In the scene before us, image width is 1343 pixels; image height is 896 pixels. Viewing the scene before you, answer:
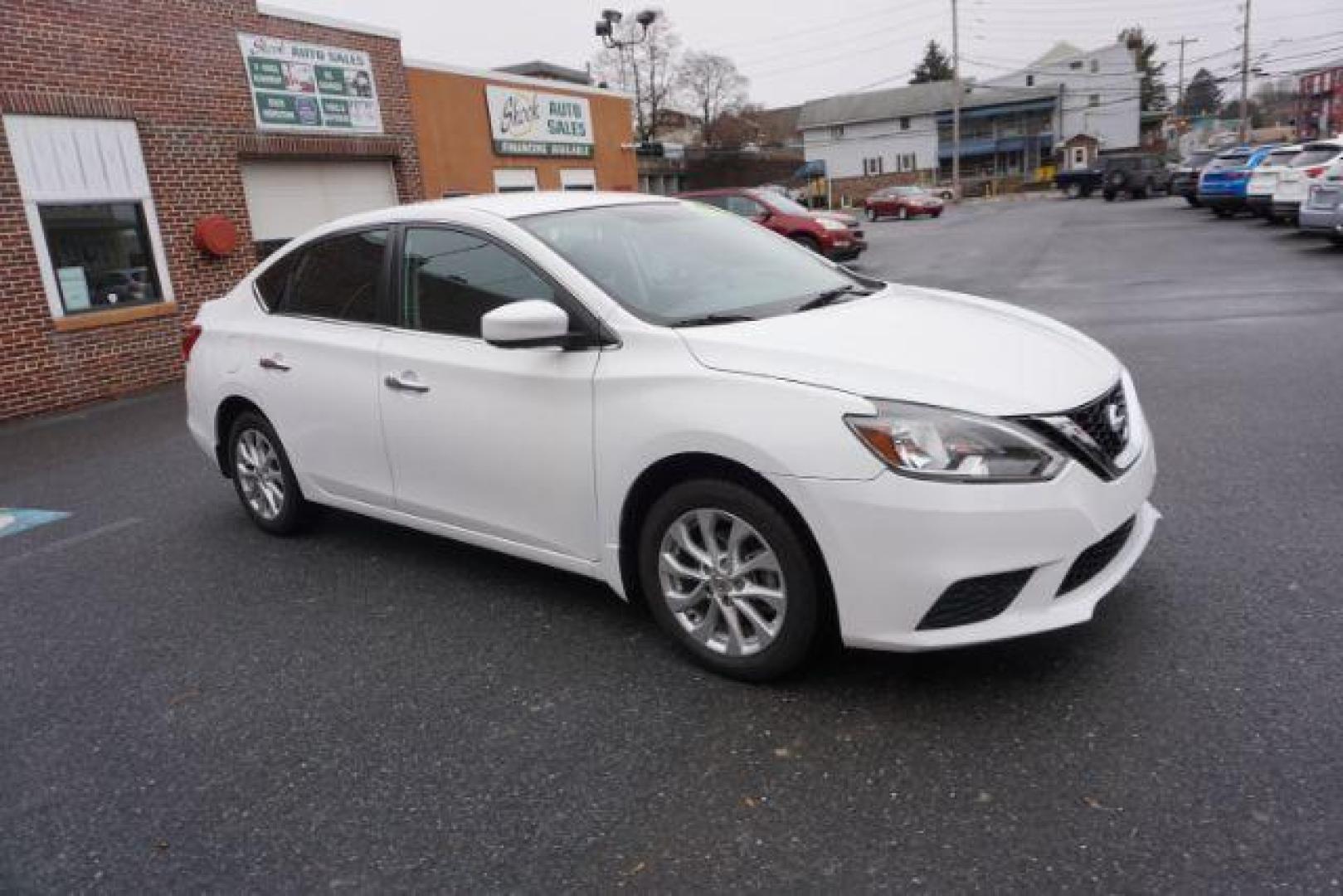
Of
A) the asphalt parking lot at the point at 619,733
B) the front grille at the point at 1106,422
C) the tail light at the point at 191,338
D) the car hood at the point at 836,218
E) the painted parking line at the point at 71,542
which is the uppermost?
the tail light at the point at 191,338

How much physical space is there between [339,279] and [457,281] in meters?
0.88

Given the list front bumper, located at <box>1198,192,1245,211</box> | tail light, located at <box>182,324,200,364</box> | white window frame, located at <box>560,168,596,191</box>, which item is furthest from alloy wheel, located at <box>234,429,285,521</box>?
front bumper, located at <box>1198,192,1245,211</box>

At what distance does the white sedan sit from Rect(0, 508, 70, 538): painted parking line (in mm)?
2232

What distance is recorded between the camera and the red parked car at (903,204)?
4075 centimetres

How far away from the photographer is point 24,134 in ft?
32.4

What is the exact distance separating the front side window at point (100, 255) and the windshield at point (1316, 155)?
19.1 m

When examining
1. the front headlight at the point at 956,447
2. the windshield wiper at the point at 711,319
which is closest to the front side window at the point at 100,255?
the windshield wiper at the point at 711,319

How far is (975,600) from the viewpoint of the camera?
276 centimetres

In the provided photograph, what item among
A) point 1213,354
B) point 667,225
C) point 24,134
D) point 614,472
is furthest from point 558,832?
point 24,134

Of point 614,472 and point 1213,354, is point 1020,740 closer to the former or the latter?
point 614,472

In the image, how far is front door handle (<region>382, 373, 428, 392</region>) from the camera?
390cm

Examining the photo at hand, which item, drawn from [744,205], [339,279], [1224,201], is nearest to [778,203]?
[744,205]

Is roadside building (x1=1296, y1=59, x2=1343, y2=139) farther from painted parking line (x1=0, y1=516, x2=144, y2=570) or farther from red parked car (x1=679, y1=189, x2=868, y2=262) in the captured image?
painted parking line (x1=0, y1=516, x2=144, y2=570)

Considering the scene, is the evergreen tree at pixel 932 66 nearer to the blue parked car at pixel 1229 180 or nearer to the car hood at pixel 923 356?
the blue parked car at pixel 1229 180
